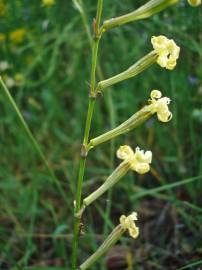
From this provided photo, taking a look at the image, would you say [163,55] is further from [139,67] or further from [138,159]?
[138,159]

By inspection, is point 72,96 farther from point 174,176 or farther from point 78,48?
point 174,176

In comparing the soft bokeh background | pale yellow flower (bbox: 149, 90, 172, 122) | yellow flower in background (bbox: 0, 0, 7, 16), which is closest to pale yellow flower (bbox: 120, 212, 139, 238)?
pale yellow flower (bbox: 149, 90, 172, 122)

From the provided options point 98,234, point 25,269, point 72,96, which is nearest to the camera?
point 25,269

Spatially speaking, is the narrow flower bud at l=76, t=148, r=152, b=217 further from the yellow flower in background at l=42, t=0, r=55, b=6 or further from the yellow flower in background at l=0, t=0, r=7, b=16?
the yellow flower in background at l=0, t=0, r=7, b=16

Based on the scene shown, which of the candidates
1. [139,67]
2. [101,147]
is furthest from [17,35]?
[139,67]

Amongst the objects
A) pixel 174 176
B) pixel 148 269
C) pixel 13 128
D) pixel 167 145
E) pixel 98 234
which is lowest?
pixel 148 269

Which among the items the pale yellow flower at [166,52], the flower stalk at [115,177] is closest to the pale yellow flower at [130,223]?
the flower stalk at [115,177]

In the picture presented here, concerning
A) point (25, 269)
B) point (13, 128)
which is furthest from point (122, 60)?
point (25, 269)
